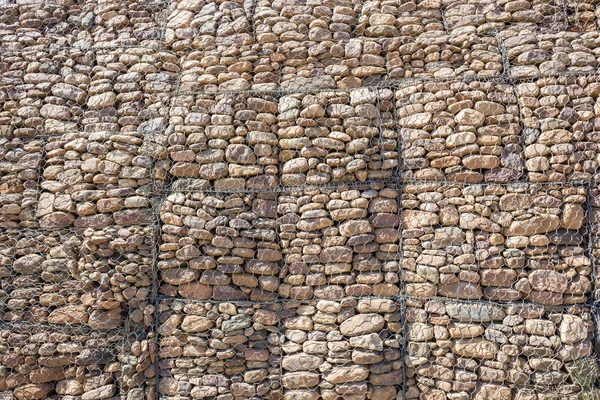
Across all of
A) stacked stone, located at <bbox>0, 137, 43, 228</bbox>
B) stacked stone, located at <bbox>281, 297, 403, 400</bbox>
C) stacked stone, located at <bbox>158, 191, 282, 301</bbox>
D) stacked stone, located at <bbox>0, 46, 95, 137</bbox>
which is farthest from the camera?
stacked stone, located at <bbox>0, 46, 95, 137</bbox>

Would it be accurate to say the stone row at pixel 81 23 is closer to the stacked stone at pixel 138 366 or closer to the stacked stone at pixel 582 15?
the stacked stone at pixel 138 366

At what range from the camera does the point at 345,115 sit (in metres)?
4.07

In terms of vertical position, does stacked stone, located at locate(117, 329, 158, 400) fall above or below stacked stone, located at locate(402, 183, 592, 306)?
below

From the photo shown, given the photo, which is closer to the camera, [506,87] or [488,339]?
[488,339]

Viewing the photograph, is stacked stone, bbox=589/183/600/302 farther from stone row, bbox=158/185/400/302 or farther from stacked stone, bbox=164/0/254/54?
stacked stone, bbox=164/0/254/54

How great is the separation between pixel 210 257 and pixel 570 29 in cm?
421

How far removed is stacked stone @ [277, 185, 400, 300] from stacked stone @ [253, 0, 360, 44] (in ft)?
5.50

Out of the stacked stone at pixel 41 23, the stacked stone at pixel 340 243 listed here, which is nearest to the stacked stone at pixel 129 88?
the stacked stone at pixel 41 23

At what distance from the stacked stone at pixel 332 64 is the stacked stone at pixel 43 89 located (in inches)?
84.6

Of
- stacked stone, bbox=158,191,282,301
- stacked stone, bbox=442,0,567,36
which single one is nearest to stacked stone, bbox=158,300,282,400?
stacked stone, bbox=158,191,282,301

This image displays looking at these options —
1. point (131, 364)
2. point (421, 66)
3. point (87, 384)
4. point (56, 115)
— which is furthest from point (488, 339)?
point (56, 115)

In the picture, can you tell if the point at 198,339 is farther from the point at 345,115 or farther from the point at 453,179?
the point at 453,179

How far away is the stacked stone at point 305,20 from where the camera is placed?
4402mm

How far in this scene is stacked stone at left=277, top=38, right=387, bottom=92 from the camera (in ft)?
13.9
